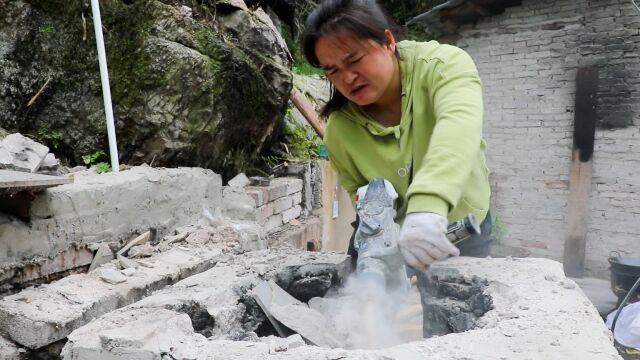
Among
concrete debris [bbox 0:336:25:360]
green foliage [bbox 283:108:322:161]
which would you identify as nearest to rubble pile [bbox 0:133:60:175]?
concrete debris [bbox 0:336:25:360]

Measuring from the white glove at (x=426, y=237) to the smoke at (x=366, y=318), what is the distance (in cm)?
36

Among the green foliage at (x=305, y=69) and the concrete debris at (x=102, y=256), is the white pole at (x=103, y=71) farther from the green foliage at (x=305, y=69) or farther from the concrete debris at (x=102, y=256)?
the green foliage at (x=305, y=69)

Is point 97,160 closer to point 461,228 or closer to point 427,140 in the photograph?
point 427,140

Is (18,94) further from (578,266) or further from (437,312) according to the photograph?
(578,266)

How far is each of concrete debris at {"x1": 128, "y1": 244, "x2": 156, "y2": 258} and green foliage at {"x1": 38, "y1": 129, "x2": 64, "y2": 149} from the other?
2.92ft

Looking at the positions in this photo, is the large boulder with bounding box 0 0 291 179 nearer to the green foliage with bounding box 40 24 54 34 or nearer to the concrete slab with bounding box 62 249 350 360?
the green foliage with bounding box 40 24 54 34

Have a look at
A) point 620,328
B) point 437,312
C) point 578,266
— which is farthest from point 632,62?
point 437,312

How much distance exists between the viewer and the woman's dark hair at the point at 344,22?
151 centimetres

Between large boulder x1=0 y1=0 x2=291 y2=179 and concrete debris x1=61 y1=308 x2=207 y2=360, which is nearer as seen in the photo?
concrete debris x1=61 y1=308 x2=207 y2=360

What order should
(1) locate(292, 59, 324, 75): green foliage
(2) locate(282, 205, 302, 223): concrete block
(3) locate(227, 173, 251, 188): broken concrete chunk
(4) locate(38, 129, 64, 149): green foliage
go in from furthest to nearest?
(1) locate(292, 59, 324, 75): green foliage, (2) locate(282, 205, 302, 223): concrete block, (3) locate(227, 173, 251, 188): broken concrete chunk, (4) locate(38, 129, 64, 149): green foliage

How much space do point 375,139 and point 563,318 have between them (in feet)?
2.73

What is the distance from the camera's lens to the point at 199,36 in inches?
124

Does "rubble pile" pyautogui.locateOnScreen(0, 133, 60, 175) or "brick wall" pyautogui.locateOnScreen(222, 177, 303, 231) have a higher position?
"rubble pile" pyautogui.locateOnScreen(0, 133, 60, 175)

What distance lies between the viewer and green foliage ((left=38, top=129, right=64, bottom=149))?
275 centimetres
